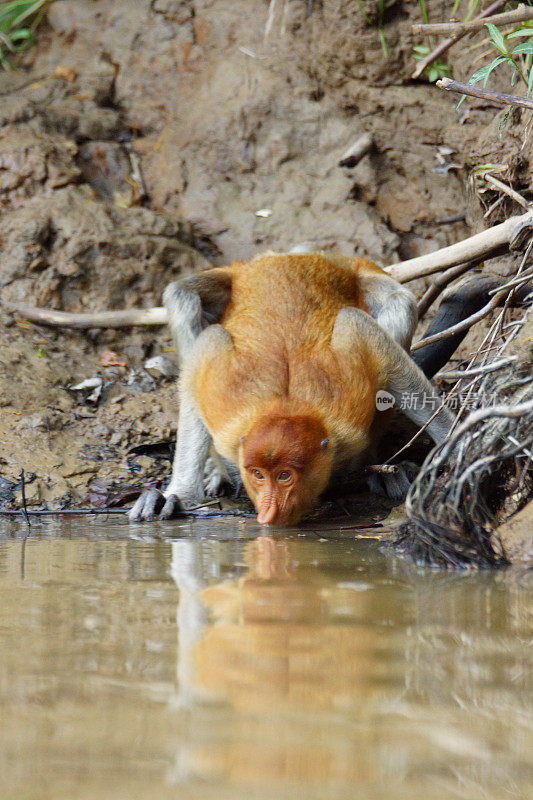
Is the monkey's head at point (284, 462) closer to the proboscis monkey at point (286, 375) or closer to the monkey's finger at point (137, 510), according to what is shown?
the proboscis monkey at point (286, 375)

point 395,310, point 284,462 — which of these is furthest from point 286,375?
point 395,310

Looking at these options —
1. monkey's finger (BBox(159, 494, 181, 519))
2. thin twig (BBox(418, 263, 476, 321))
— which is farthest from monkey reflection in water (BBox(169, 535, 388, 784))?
thin twig (BBox(418, 263, 476, 321))

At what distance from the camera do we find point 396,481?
4.81m

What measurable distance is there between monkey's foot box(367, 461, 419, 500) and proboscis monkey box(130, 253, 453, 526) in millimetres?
19

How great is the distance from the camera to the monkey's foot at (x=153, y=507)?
15.1 feet

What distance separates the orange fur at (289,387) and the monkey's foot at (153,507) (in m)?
0.51

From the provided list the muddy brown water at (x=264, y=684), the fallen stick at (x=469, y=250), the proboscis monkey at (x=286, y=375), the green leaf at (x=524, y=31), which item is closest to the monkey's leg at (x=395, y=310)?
the proboscis monkey at (x=286, y=375)

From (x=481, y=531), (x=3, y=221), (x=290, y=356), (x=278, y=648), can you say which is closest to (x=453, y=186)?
(x=290, y=356)

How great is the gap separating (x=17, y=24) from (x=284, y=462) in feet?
20.3

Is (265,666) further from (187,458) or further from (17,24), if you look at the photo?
(17,24)

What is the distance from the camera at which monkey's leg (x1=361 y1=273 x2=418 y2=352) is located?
15.4ft

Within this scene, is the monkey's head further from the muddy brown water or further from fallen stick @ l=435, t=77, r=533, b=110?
fallen stick @ l=435, t=77, r=533, b=110

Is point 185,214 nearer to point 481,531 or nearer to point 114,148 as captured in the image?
point 114,148

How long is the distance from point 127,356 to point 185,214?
1.62m
